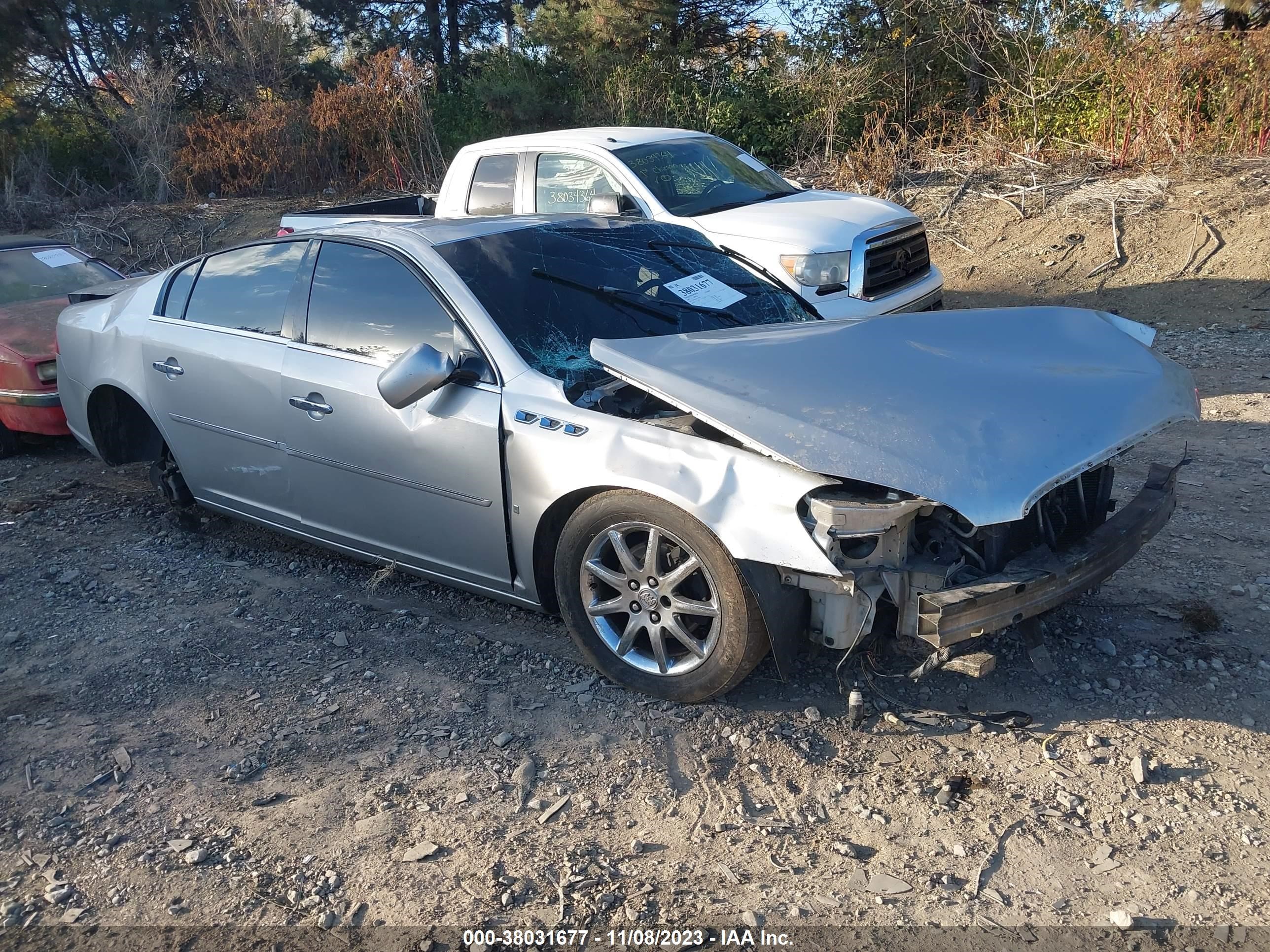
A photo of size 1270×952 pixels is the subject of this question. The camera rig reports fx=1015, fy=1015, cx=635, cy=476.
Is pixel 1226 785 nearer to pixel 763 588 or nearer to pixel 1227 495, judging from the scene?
pixel 763 588

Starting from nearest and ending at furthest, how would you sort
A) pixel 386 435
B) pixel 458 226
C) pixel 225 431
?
pixel 386 435 → pixel 458 226 → pixel 225 431

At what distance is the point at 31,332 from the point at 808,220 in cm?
550

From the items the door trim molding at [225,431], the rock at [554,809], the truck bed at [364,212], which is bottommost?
the rock at [554,809]

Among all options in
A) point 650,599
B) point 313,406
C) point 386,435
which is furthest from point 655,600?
point 313,406

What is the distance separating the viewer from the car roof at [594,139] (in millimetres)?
8055

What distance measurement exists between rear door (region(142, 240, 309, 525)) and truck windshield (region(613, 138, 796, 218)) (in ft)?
11.9

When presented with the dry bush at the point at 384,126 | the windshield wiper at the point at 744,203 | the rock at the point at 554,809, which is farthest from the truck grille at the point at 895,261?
the dry bush at the point at 384,126

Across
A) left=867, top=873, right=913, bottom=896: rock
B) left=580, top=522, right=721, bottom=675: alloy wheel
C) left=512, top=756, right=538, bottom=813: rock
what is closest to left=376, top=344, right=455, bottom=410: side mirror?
left=580, top=522, right=721, bottom=675: alloy wheel

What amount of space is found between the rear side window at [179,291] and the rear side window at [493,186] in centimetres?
342

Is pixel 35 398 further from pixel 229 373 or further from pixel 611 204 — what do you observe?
pixel 611 204

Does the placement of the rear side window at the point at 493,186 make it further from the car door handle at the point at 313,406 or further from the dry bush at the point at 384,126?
the dry bush at the point at 384,126

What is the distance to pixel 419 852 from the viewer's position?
3006 millimetres

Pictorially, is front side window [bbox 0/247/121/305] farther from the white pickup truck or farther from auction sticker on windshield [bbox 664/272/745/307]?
auction sticker on windshield [bbox 664/272/745/307]

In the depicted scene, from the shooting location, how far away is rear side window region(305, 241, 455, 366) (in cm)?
412
